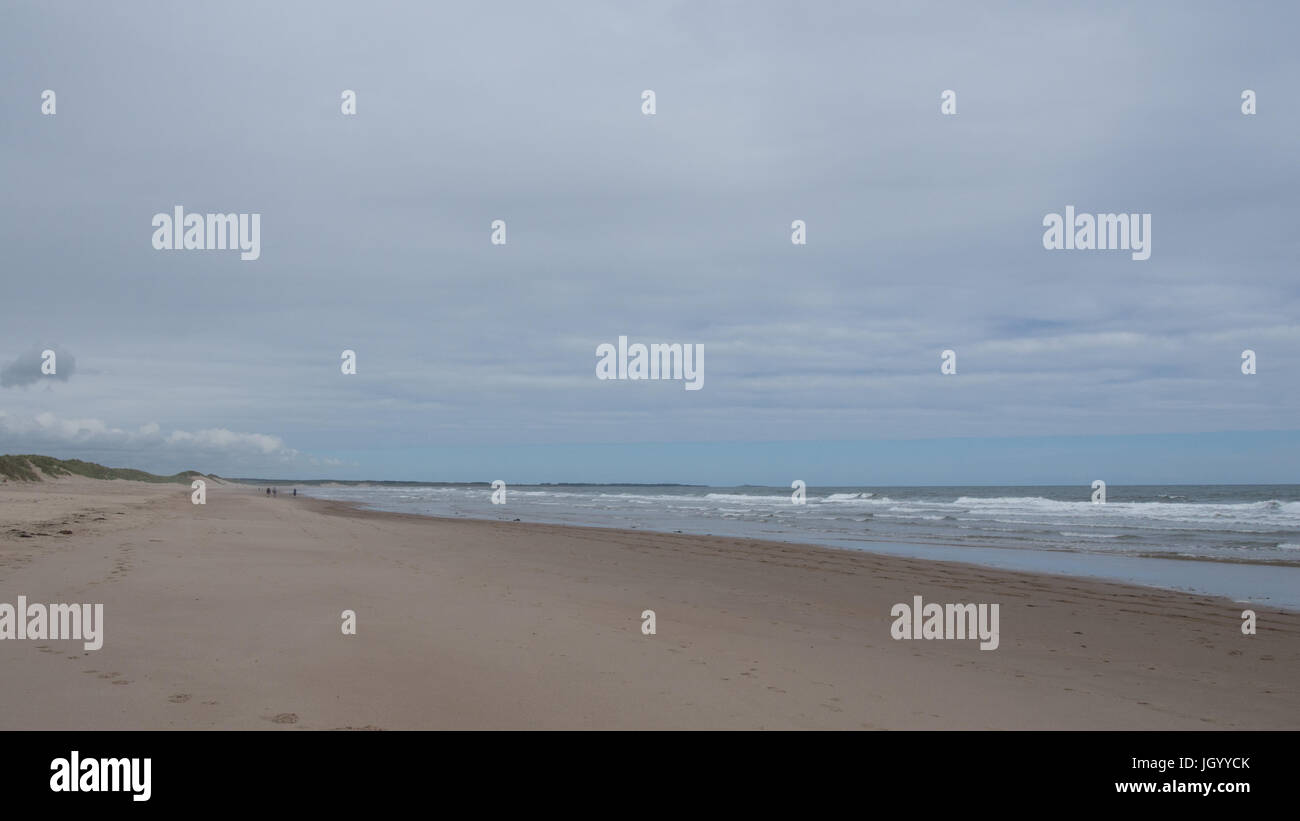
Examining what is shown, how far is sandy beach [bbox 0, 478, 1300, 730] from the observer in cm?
621

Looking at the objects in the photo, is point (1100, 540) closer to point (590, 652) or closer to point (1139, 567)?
point (1139, 567)

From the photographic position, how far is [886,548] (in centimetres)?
2441

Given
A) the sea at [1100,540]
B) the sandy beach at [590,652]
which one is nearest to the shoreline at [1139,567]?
the sea at [1100,540]

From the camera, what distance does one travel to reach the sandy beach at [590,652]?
621cm

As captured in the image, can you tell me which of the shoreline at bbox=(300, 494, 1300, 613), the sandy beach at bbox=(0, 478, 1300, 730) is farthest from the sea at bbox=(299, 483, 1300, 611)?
the sandy beach at bbox=(0, 478, 1300, 730)

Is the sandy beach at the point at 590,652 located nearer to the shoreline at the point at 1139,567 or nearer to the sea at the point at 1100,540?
the shoreline at the point at 1139,567

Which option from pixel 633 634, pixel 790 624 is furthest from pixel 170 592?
pixel 790 624

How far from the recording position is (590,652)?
8.23 meters

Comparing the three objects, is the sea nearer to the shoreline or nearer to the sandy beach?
the shoreline

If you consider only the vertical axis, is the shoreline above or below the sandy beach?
below

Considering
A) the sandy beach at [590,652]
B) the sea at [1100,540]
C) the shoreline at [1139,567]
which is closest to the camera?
the sandy beach at [590,652]

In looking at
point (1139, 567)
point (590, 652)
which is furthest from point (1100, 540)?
point (590, 652)
